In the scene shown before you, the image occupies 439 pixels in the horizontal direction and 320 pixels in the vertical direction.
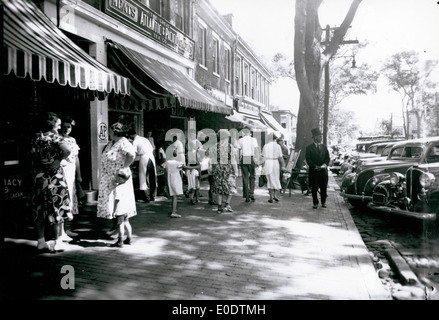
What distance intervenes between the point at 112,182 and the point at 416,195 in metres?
4.98

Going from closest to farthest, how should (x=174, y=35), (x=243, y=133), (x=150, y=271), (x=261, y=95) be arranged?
(x=150, y=271)
(x=243, y=133)
(x=174, y=35)
(x=261, y=95)

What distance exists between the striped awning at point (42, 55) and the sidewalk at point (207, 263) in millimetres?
2299

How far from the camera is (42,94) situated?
7.35 metres

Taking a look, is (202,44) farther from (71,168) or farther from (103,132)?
(71,168)

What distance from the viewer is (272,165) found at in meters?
9.32

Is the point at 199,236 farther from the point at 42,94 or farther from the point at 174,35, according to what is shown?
the point at 174,35

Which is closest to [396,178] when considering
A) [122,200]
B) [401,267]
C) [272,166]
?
[401,267]

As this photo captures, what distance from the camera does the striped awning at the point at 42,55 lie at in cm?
420

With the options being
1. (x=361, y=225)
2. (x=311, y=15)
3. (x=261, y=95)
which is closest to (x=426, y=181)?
(x=361, y=225)

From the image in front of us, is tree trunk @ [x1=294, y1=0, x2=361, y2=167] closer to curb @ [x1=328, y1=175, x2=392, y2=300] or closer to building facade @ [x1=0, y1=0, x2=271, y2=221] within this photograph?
building facade @ [x1=0, y1=0, x2=271, y2=221]

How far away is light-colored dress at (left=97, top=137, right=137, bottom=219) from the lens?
16.1ft

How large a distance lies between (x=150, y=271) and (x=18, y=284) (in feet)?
4.45

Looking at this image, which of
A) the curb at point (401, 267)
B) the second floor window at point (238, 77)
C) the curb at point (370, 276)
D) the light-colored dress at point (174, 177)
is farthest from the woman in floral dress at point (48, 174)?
the second floor window at point (238, 77)
